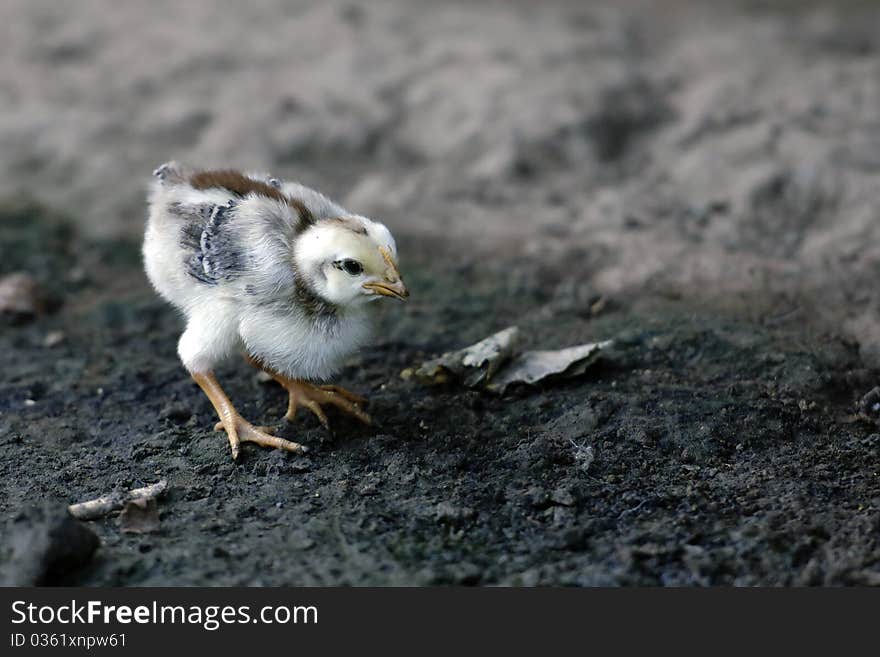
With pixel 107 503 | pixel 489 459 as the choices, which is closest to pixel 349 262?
pixel 489 459

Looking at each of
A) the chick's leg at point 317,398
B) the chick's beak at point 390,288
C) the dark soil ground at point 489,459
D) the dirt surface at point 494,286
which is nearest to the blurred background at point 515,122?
the dirt surface at point 494,286

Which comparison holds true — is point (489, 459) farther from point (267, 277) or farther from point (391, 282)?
point (267, 277)

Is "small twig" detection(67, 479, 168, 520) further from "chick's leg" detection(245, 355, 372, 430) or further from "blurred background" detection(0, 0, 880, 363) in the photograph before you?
"blurred background" detection(0, 0, 880, 363)

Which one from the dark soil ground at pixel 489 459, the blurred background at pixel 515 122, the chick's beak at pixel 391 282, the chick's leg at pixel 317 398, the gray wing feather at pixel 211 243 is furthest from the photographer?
the blurred background at pixel 515 122

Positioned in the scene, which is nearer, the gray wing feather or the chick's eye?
the chick's eye

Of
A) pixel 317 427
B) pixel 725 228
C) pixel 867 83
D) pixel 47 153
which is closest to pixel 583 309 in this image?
pixel 725 228

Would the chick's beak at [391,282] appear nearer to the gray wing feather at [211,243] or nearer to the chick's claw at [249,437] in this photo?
the gray wing feather at [211,243]

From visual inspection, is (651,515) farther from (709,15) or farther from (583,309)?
(709,15)

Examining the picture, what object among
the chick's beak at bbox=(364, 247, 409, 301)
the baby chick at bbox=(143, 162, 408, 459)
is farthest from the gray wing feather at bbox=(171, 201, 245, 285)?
the chick's beak at bbox=(364, 247, 409, 301)
